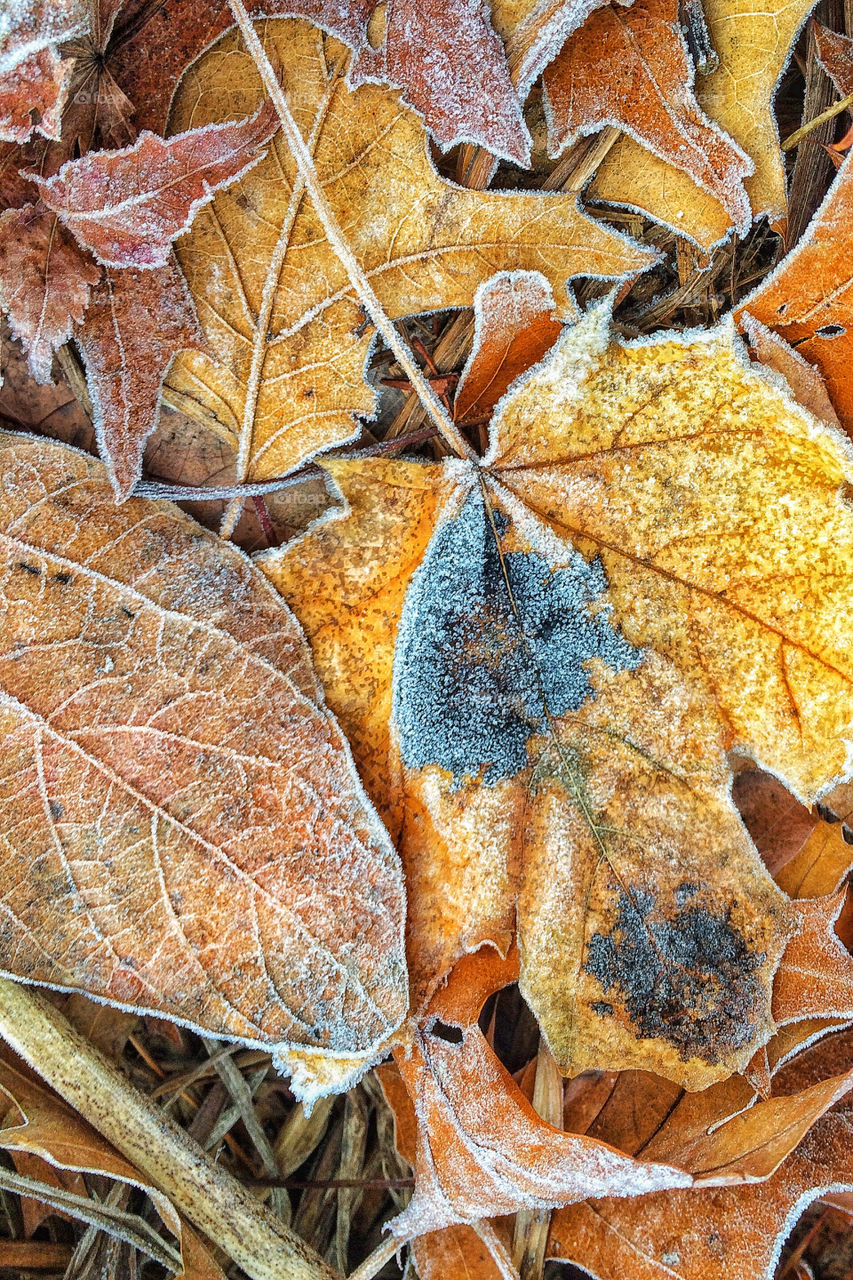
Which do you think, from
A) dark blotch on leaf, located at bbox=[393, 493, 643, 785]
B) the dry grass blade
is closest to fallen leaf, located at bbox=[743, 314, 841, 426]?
dark blotch on leaf, located at bbox=[393, 493, 643, 785]

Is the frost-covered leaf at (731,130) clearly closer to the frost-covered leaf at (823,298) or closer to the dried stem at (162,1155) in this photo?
the frost-covered leaf at (823,298)

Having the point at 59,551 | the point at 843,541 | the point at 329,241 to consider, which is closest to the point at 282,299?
the point at 329,241

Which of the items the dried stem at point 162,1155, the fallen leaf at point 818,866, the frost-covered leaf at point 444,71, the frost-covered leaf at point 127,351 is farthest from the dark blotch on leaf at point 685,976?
the frost-covered leaf at point 444,71

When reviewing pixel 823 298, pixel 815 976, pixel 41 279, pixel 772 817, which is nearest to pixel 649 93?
pixel 823 298

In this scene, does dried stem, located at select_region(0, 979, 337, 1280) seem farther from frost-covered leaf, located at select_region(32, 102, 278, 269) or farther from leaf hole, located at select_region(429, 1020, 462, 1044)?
frost-covered leaf, located at select_region(32, 102, 278, 269)

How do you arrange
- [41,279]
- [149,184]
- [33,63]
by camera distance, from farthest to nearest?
[41,279], [149,184], [33,63]

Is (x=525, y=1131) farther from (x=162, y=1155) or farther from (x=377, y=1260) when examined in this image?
(x=162, y=1155)
